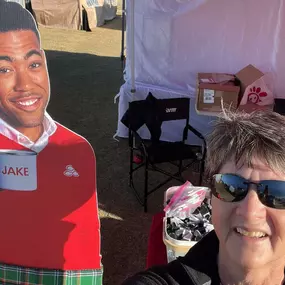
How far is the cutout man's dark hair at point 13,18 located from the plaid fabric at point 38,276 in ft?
5.06

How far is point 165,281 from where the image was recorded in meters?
1.37

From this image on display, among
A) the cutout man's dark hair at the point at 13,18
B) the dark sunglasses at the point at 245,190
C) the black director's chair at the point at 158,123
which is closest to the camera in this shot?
the dark sunglasses at the point at 245,190

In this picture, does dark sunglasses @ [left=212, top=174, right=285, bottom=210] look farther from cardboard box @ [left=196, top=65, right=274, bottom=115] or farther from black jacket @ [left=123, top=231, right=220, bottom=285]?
cardboard box @ [left=196, top=65, right=274, bottom=115]

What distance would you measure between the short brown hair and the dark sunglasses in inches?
2.3

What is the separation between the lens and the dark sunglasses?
126 centimetres

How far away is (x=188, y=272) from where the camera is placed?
140cm

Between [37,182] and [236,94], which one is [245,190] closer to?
[37,182]

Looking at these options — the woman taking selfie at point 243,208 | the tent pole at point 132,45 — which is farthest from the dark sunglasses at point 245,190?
the tent pole at point 132,45

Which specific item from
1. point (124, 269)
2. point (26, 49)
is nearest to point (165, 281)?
point (26, 49)

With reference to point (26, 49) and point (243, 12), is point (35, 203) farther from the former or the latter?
point (243, 12)

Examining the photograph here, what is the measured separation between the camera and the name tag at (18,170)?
8.47ft

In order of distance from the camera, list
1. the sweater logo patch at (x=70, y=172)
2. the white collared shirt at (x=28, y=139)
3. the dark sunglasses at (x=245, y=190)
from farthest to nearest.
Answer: the sweater logo patch at (x=70, y=172) → the white collared shirt at (x=28, y=139) → the dark sunglasses at (x=245, y=190)

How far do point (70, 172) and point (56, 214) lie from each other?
30 cm

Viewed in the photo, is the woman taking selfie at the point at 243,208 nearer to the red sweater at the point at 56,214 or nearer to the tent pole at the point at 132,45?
the red sweater at the point at 56,214
